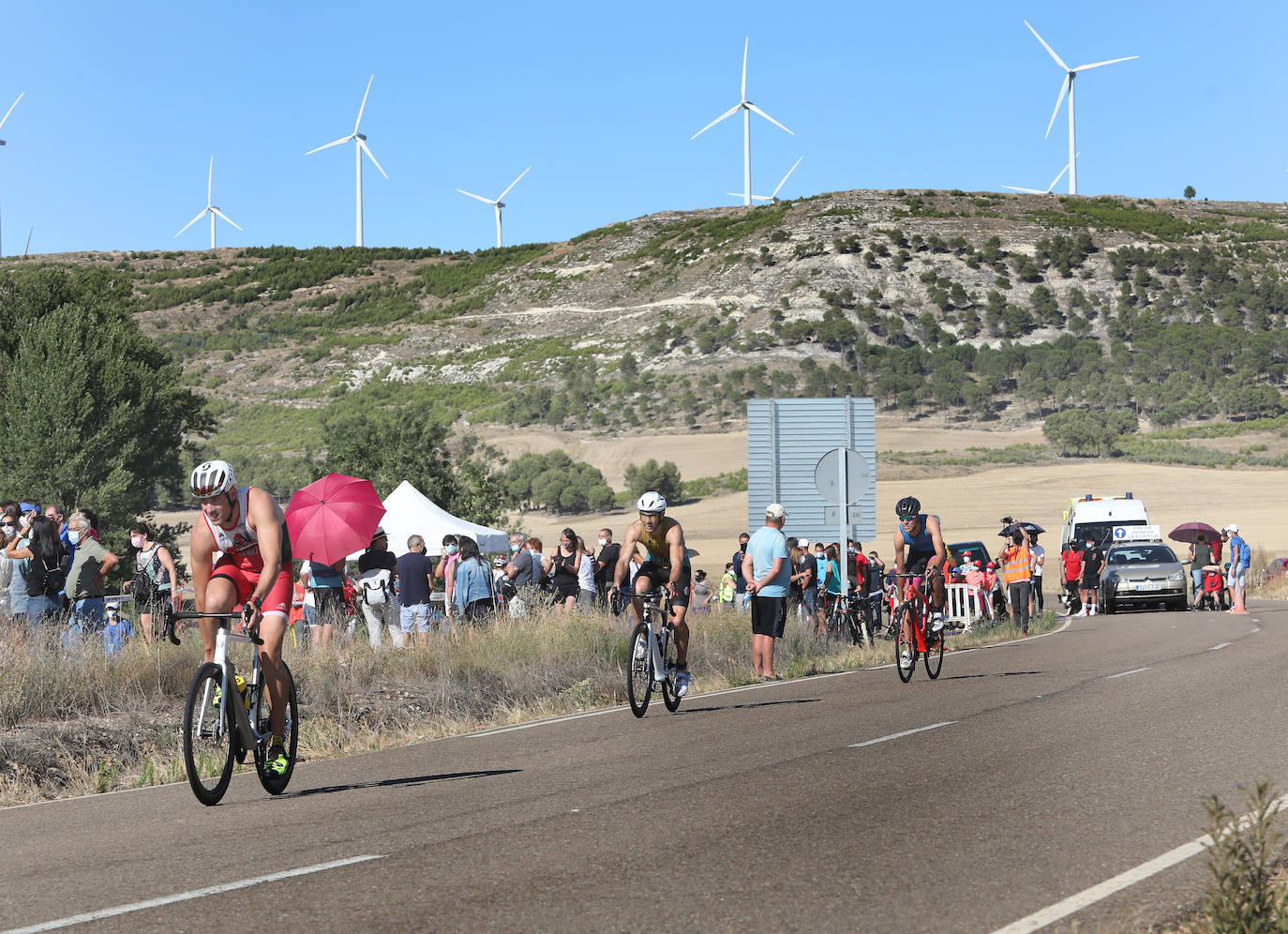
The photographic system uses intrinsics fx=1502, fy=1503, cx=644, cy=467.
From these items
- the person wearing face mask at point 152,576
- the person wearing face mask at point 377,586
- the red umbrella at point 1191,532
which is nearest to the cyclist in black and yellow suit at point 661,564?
the person wearing face mask at point 377,586

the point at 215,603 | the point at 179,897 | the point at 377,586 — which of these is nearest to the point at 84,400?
the point at 377,586

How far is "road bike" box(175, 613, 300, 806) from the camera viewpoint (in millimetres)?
8000

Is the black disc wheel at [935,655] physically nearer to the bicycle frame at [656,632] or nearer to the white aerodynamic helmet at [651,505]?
the bicycle frame at [656,632]

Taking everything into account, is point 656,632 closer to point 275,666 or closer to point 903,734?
point 903,734

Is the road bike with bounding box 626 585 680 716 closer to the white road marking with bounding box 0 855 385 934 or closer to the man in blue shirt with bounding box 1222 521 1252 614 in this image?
the white road marking with bounding box 0 855 385 934

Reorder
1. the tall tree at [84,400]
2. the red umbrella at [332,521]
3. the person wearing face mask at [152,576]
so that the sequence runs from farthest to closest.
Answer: the tall tree at [84,400], the red umbrella at [332,521], the person wearing face mask at [152,576]

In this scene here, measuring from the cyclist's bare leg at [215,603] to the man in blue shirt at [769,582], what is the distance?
754 cm

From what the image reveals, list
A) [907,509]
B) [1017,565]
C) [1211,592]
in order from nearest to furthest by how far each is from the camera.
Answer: [907,509] → [1017,565] → [1211,592]

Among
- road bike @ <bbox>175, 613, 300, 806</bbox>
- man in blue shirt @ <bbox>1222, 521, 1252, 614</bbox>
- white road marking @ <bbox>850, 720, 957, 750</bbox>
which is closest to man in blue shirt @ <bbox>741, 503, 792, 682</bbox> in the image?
white road marking @ <bbox>850, 720, 957, 750</bbox>

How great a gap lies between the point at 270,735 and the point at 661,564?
191 inches

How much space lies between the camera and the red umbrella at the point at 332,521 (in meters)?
18.0

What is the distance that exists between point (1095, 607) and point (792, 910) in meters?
30.6

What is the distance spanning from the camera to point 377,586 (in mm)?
18688

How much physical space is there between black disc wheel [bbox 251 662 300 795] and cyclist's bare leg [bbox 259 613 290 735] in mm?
26
